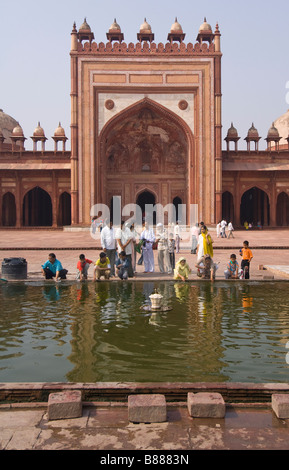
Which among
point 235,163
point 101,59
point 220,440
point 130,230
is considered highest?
point 101,59

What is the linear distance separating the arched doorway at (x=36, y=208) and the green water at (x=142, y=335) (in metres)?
23.1

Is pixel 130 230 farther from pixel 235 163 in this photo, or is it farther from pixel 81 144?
pixel 235 163

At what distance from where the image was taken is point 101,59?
26.9 meters

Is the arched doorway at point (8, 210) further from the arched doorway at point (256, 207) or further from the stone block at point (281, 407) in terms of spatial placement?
the stone block at point (281, 407)

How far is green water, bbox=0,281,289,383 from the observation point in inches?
171

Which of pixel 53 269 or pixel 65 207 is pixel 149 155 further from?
pixel 53 269

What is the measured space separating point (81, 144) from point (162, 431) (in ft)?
81.0

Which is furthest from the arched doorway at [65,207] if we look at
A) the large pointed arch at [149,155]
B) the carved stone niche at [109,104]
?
the carved stone niche at [109,104]

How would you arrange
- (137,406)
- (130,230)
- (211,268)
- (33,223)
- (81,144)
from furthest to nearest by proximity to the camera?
(33,223), (81,144), (130,230), (211,268), (137,406)

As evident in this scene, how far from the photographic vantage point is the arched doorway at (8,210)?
30.7 meters

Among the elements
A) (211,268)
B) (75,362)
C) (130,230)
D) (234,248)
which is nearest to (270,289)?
(211,268)

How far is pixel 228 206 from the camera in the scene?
31.4m

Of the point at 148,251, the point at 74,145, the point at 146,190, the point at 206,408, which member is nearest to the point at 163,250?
the point at 148,251

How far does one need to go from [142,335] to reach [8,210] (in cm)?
2691
